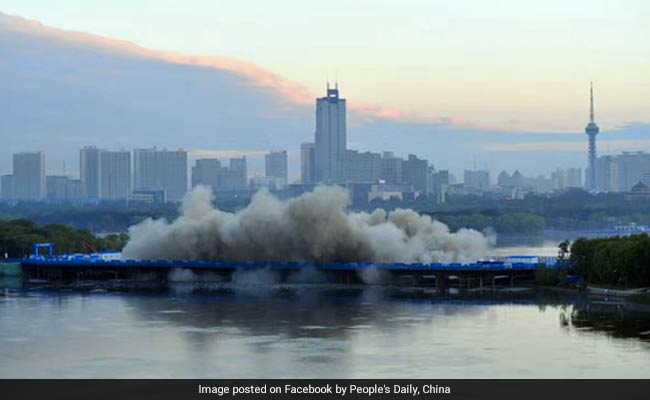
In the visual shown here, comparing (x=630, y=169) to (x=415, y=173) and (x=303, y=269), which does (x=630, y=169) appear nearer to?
(x=415, y=173)

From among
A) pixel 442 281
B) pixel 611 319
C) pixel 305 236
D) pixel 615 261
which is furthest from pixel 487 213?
pixel 611 319

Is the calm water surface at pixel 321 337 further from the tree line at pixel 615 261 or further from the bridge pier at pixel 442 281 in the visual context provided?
the bridge pier at pixel 442 281

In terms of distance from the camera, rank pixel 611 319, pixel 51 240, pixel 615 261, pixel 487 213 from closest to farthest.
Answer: pixel 611 319 → pixel 615 261 → pixel 51 240 → pixel 487 213

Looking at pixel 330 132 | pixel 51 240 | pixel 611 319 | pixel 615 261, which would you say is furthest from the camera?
pixel 330 132
